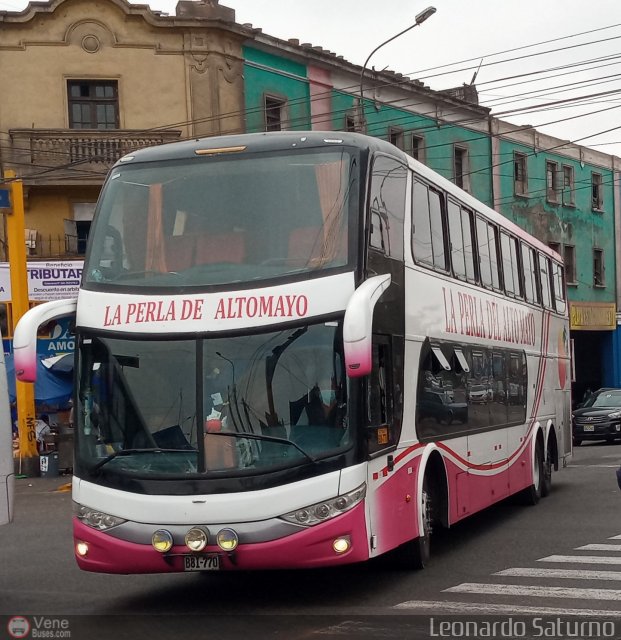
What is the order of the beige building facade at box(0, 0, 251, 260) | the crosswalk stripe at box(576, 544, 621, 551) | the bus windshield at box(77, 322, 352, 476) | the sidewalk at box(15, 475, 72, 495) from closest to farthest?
the bus windshield at box(77, 322, 352, 476) < the crosswalk stripe at box(576, 544, 621, 551) < the sidewalk at box(15, 475, 72, 495) < the beige building facade at box(0, 0, 251, 260)

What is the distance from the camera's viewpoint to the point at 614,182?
50250 millimetres

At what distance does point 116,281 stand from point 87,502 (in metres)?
1.85

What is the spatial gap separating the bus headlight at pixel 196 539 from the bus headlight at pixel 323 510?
63cm

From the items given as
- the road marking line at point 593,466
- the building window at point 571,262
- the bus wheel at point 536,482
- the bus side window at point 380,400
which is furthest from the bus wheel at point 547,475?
the building window at point 571,262

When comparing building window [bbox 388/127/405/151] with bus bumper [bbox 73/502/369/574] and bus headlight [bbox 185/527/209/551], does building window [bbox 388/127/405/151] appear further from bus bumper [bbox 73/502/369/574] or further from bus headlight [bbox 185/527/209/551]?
bus headlight [bbox 185/527/209/551]

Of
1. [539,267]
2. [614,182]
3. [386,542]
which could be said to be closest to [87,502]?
[386,542]

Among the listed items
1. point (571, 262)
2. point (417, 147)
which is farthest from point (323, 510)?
point (571, 262)

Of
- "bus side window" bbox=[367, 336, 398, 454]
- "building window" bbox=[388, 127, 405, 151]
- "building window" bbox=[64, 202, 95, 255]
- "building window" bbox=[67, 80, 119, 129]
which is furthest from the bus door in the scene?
"building window" bbox=[388, 127, 405, 151]

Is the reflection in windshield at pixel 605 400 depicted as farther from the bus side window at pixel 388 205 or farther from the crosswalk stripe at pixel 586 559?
the bus side window at pixel 388 205

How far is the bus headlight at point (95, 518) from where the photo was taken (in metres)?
9.88

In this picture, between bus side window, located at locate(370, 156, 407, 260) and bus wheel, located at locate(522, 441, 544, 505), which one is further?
bus wheel, located at locate(522, 441, 544, 505)

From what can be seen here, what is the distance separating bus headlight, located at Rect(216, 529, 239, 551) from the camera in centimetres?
952

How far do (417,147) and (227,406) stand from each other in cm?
2912

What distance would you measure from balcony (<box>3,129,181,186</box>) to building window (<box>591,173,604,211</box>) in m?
24.5
